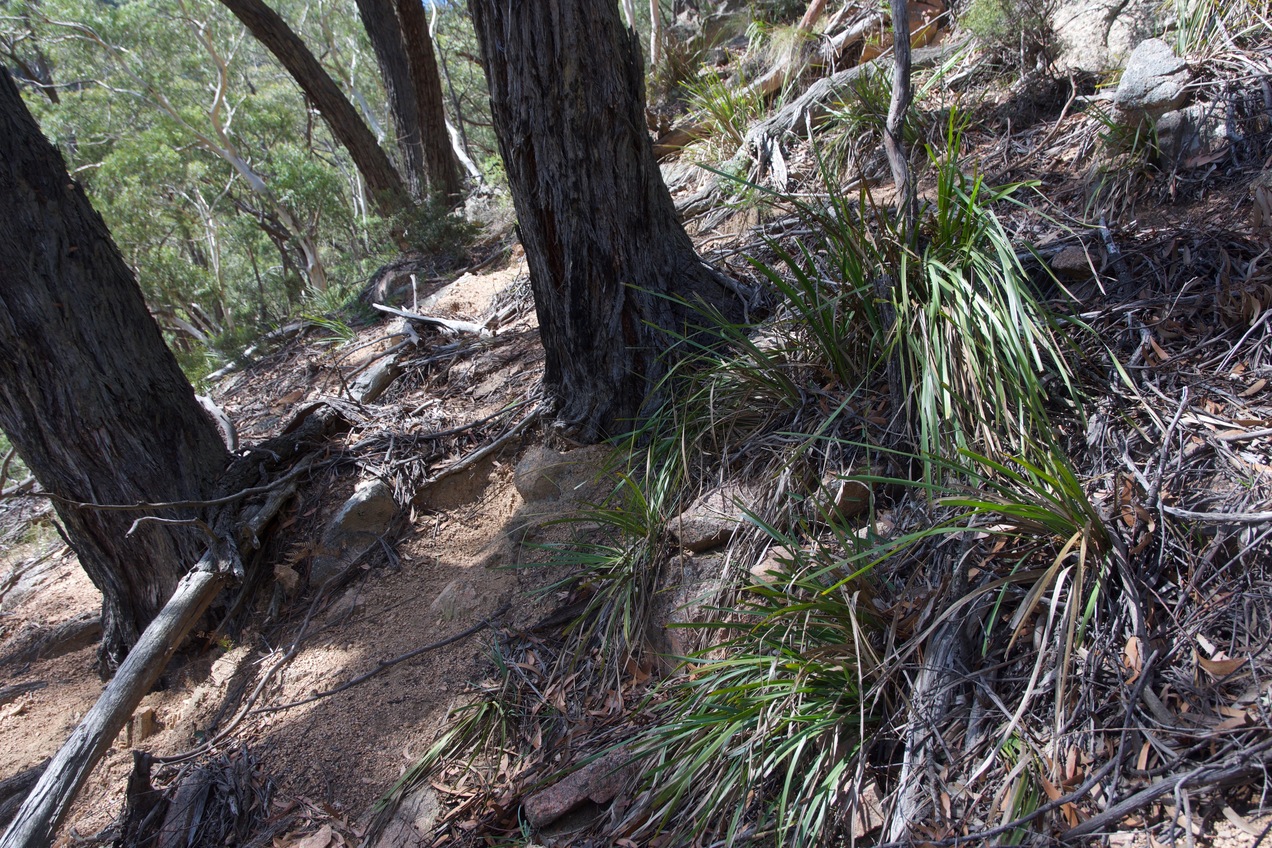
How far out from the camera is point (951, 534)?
219 cm

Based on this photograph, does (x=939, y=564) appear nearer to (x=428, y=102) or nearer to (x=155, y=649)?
(x=155, y=649)

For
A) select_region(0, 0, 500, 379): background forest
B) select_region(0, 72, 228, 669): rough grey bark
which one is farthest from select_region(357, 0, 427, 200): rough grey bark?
select_region(0, 0, 500, 379): background forest

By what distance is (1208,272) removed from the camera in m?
2.60

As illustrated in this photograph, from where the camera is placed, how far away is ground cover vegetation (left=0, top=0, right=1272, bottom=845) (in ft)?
5.97

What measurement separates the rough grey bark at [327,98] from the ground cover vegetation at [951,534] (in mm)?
4618

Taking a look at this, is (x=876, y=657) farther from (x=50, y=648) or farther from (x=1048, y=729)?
(x=50, y=648)

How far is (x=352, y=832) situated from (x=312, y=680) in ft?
2.61

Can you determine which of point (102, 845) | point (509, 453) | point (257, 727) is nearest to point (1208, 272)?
point (509, 453)

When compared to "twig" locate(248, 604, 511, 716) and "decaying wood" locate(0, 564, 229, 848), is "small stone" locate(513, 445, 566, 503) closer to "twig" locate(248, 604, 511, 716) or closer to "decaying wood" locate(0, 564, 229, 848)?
"twig" locate(248, 604, 511, 716)

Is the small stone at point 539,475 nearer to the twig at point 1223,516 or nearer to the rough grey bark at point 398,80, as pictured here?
the twig at point 1223,516

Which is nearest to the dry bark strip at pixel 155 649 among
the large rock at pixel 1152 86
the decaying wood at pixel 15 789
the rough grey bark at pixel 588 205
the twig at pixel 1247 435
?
the decaying wood at pixel 15 789

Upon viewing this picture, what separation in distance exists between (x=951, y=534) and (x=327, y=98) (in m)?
7.56

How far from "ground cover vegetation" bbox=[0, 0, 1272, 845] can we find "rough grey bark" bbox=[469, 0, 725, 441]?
215 millimetres

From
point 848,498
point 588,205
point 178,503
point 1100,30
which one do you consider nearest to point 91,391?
point 178,503
